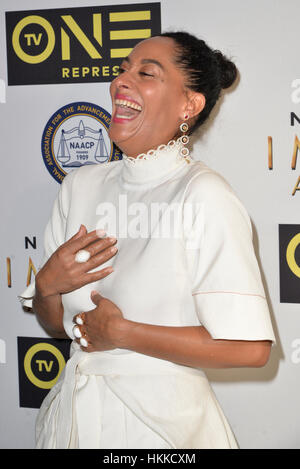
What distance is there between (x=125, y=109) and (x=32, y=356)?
3.00 ft

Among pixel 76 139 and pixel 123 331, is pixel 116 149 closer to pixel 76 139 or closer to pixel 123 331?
pixel 76 139

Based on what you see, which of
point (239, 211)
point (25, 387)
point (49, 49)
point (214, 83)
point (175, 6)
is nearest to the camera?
point (239, 211)

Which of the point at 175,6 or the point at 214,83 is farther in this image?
the point at 175,6

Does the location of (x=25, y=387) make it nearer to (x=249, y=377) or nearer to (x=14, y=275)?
(x=14, y=275)

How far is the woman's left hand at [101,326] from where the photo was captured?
1274 millimetres

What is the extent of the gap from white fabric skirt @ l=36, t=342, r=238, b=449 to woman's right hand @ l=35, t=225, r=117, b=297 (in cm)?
16

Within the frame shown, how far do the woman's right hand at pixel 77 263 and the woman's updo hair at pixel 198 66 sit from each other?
1.14ft

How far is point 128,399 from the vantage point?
1.29m

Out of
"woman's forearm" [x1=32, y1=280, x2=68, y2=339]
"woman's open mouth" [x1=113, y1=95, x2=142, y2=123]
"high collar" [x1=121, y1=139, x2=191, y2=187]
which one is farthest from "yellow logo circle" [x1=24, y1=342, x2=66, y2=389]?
"woman's open mouth" [x1=113, y1=95, x2=142, y2=123]

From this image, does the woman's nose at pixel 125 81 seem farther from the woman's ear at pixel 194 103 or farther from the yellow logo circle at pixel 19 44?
the yellow logo circle at pixel 19 44

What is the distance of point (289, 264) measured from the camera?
171 centimetres

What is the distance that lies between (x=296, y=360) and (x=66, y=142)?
90 centimetres

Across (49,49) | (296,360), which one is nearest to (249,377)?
(296,360)

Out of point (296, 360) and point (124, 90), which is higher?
point (124, 90)
